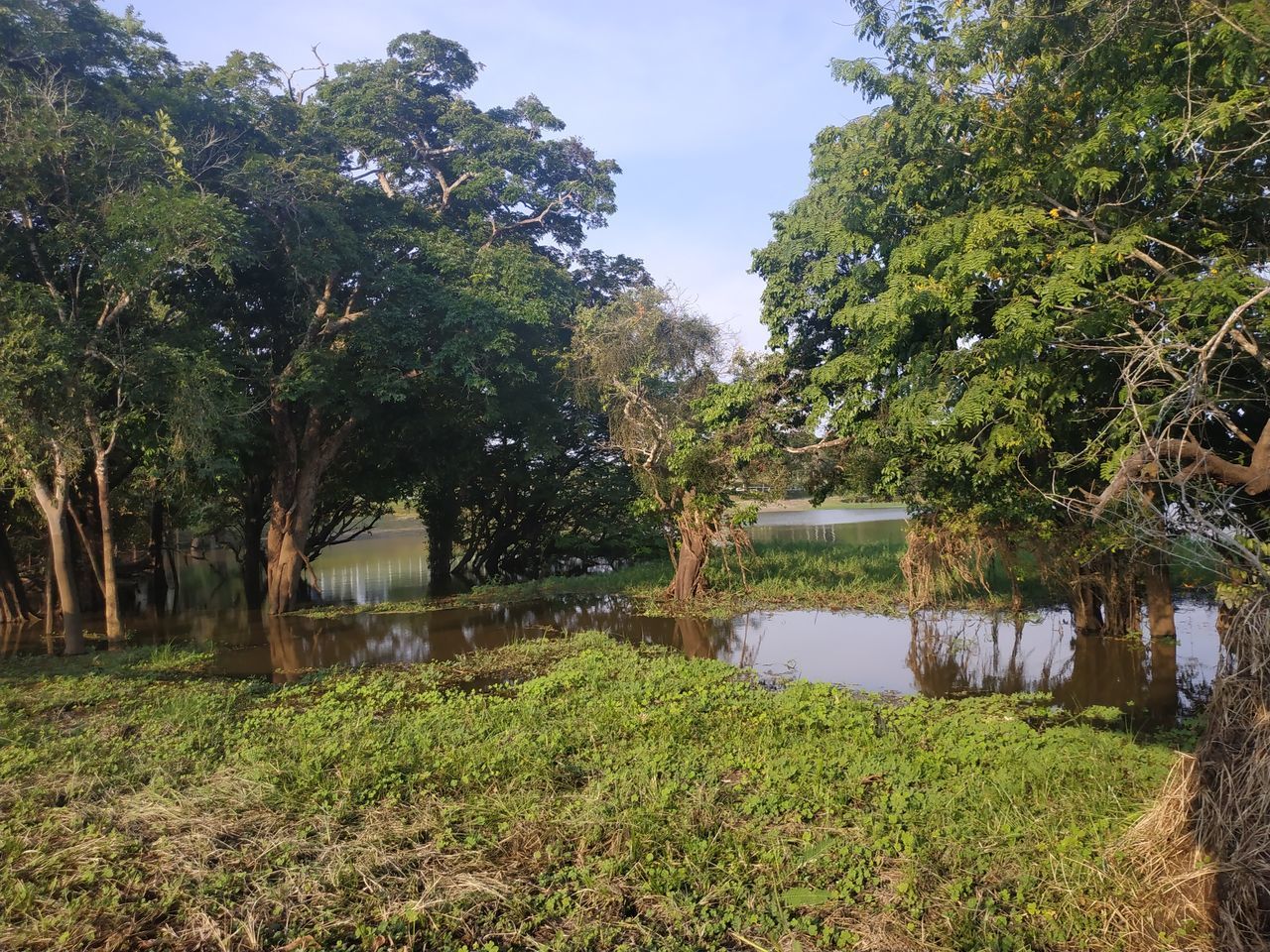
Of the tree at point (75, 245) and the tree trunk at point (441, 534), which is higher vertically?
the tree at point (75, 245)

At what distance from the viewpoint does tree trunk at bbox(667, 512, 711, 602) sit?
16391 millimetres

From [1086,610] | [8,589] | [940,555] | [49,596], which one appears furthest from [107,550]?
[1086,610]

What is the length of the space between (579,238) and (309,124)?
8409 millimetres

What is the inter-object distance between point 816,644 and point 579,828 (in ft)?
26.1

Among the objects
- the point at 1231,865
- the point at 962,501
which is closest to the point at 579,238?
the point at 962,501

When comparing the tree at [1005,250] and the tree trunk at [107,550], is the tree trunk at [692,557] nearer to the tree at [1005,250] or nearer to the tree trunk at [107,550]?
the tree at [1005,250]

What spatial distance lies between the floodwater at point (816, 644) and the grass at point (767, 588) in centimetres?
63

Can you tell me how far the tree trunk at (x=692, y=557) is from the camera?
16391 mm

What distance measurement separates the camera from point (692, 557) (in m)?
16.7

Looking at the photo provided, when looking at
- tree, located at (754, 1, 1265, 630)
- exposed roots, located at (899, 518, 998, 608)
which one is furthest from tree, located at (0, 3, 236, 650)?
exposed roots, located at (899, 518, 998, 608)

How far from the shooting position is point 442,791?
18.4ft

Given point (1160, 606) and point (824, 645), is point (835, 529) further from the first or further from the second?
point (1160, 606)

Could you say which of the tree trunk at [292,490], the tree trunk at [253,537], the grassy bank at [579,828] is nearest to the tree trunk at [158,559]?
the tree trunk at [253,537]

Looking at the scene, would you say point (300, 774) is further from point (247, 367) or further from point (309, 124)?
point (309, 124)
